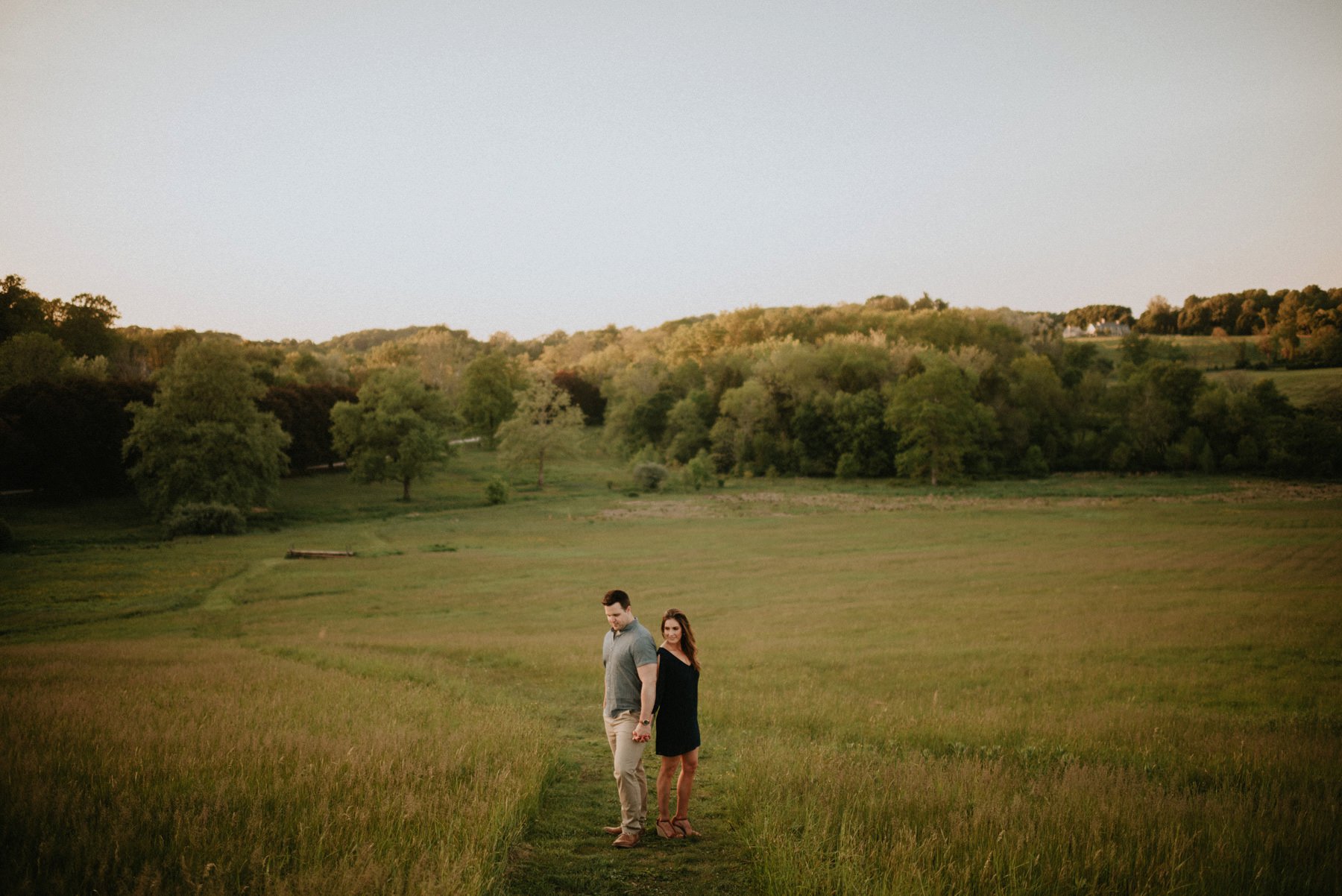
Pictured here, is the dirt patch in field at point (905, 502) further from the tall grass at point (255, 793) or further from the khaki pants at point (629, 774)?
the khaki pants at point (629, 774)

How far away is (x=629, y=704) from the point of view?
23.1 feet

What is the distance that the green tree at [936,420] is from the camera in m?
73.4

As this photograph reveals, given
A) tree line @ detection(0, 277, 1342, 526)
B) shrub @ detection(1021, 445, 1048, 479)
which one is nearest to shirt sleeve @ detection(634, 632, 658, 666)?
tree line @ detection(0, 277, 1342, 526)

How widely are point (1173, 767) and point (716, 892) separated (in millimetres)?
6357

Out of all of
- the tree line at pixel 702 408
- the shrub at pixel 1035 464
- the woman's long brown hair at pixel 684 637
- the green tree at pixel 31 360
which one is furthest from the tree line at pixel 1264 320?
the green tree at pixel 31 360

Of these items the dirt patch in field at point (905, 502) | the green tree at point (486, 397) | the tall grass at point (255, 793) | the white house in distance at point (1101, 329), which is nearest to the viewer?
the tall grass at point (255, 793)

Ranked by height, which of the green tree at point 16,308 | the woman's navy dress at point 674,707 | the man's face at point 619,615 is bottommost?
the woman's navy dress at point 674,707

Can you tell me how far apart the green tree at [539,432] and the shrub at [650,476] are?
856cm

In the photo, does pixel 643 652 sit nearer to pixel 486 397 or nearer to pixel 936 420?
pixel 936 420

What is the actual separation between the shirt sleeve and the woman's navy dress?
0.11 m

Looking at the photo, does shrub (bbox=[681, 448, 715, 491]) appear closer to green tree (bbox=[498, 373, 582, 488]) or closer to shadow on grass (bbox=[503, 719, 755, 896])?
green tree (bbox=[498, 373, 582, 488])

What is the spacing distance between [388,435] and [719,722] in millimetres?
58340

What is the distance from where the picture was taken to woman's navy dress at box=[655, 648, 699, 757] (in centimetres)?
694

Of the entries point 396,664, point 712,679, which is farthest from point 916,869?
point 396,664
